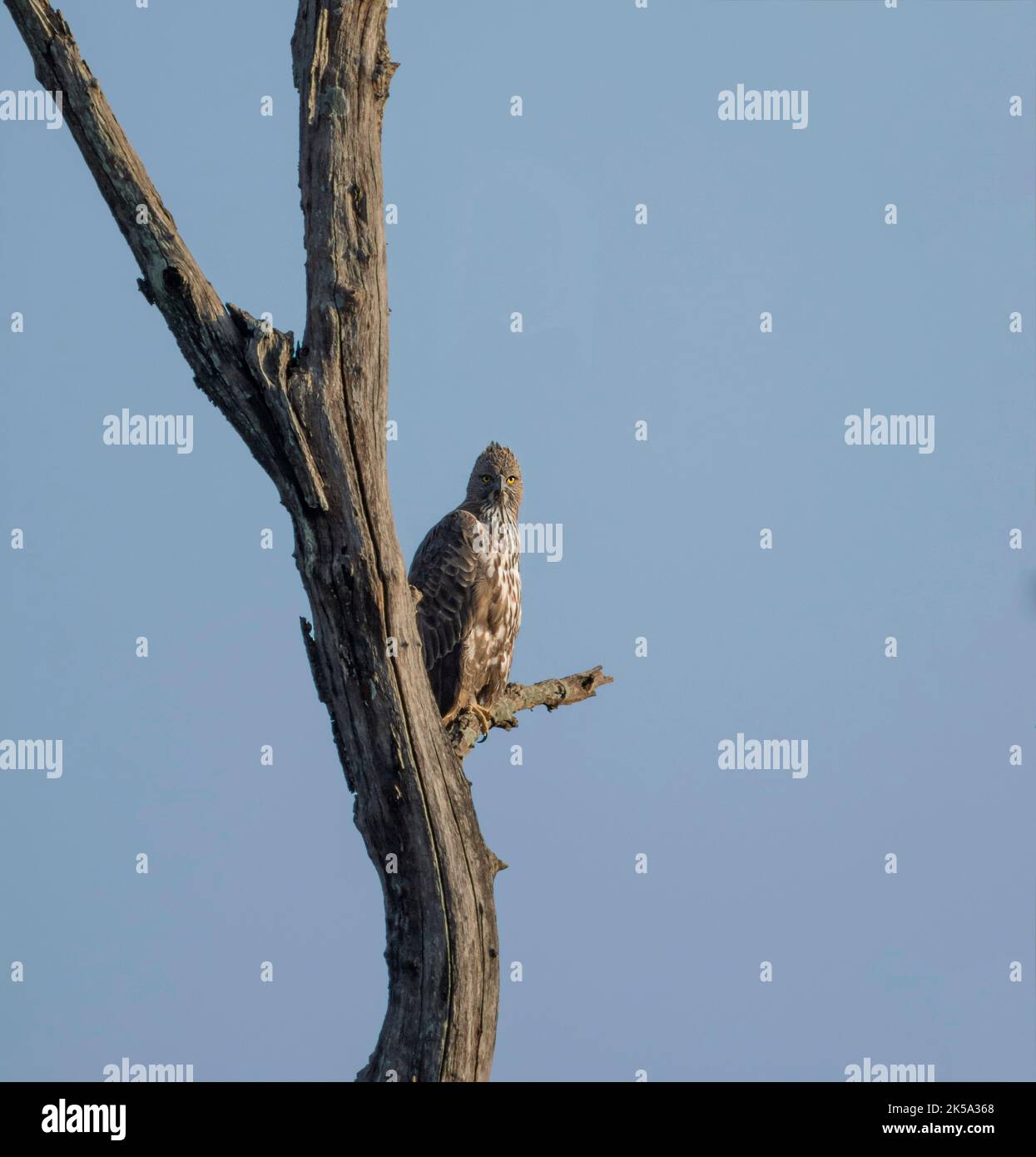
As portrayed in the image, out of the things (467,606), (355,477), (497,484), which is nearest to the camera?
(355,477)

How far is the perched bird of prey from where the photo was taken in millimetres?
8133

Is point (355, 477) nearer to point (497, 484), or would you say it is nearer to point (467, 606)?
point (467, 606)

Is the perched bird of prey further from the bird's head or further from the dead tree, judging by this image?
the dead tree

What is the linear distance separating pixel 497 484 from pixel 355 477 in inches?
154

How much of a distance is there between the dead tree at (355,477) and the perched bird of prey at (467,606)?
2.54 metres

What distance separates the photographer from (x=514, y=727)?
7645 mm

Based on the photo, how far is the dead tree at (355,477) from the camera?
194 inches

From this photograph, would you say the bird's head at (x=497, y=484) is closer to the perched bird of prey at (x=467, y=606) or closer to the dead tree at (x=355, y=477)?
the perched bird of prey at (x=467, y=606)

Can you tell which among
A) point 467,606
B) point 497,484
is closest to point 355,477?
point 467,606

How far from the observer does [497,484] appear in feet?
29.2
